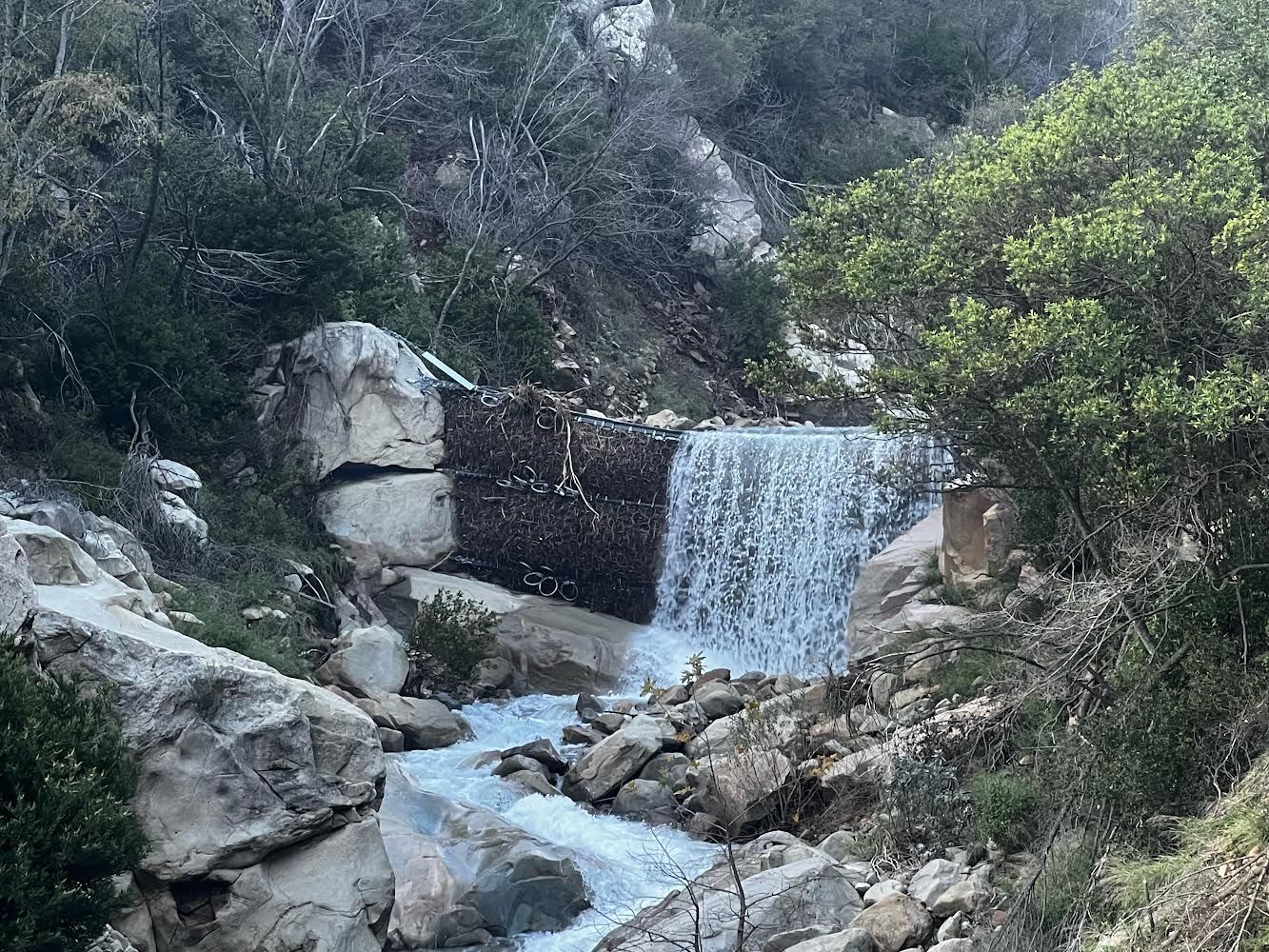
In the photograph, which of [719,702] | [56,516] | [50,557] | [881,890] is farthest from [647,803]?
[56,516]

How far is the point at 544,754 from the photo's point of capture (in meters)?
12.1

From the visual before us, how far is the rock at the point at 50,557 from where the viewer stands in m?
8.28

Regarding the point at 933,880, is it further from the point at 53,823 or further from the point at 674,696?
the point at 674,696

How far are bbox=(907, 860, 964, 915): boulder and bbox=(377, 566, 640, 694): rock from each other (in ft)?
24.4

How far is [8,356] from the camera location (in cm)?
1495

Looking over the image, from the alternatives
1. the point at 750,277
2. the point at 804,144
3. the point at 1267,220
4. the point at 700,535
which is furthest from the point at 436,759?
the point at 804,144

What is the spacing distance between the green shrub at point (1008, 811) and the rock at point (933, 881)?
1.38ft

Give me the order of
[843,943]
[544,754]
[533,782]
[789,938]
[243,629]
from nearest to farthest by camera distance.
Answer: [843,943], [789,938], [533,782], [243,629], [544,754]

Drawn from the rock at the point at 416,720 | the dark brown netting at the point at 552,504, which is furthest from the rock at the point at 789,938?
the dark brown netting at the point at 552,504

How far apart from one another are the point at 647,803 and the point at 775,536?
624 cm

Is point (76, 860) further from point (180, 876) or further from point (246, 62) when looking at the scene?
point (246, 62)


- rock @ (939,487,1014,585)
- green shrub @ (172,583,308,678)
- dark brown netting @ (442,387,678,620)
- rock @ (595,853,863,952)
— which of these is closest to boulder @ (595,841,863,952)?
rock @ (595,853,863,952)

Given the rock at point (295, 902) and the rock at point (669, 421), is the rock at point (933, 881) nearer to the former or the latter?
the rock at point (295, 902)

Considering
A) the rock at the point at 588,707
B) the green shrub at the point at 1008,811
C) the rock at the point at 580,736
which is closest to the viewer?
the green shrub at the point at 1008,811
